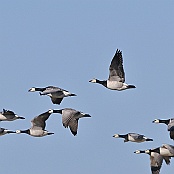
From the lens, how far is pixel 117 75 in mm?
26828

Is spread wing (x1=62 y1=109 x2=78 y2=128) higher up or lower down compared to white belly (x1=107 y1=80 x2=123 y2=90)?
lower down

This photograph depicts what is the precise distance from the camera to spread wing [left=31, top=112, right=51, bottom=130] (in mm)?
29203

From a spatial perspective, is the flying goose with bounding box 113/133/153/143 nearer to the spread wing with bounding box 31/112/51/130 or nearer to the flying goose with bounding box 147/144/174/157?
the flying goose with bounding box 147/144/174/157

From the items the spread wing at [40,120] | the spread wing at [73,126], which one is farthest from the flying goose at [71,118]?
the spread wing at [40,120]

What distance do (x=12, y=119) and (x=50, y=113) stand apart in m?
1.20

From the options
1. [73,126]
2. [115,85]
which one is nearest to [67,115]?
[73,126]

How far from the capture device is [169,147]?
2630cm

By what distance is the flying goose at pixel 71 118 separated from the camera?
2644 cm

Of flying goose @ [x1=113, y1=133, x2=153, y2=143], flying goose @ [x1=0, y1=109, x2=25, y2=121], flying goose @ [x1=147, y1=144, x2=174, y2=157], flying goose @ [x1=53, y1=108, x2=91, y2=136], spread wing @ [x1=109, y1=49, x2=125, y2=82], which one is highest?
spread wing @ [x1=109, y1=49, x2=125, y2=82]

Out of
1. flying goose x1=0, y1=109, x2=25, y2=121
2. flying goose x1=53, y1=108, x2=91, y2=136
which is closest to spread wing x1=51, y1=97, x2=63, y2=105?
flying goose x1=0, y1=109, x2=25, y2=121

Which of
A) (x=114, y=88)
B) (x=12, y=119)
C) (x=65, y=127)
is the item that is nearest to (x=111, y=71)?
(x=114, y=88)

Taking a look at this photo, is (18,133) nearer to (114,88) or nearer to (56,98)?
(56,98)

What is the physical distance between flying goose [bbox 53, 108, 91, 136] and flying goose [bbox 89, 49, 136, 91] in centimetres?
116

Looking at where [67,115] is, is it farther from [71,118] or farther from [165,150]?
[165,150]
